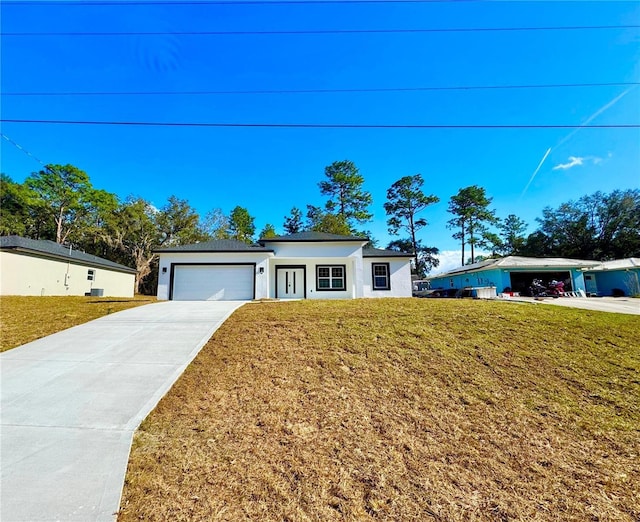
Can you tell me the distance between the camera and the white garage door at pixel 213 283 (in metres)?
15.4

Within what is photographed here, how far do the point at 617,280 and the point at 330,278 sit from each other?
24991 mm

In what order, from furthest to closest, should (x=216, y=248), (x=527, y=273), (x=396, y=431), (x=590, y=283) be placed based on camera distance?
1. (x=590, y=283)
2. (x=527, y=273)
3. (x=216, y=248)
4. (x=396, y=431)

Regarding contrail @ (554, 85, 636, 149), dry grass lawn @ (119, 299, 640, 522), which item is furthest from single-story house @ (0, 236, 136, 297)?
contrail @ (554, 85, 636, 149)

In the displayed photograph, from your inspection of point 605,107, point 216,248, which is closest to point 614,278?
point 605,107

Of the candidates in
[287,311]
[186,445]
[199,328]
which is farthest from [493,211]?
[186,445]

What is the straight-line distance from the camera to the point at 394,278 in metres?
17.3

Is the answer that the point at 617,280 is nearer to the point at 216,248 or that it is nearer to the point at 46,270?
the point at 216,248

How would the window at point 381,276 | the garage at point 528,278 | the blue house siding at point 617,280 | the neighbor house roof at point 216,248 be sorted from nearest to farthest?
the neighbor house roof at point 216,248, the window at point 381,276, the blue house siding at point 617,280, the garage at point 528,278

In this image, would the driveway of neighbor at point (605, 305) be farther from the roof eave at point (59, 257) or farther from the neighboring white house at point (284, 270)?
the roof eave at point (59, 257)

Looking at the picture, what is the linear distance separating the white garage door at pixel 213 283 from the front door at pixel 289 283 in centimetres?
201

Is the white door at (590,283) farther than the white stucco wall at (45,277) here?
Yes

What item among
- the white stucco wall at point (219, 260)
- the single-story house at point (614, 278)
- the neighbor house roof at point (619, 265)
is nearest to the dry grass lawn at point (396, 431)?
the white stucco wall at point (219, 260)

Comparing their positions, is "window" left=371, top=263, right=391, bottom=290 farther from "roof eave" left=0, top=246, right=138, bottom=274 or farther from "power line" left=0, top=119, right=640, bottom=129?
"roof eave" left=0, top=246, right=138, bottom=274

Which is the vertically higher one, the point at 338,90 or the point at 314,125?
the point at 338,90
